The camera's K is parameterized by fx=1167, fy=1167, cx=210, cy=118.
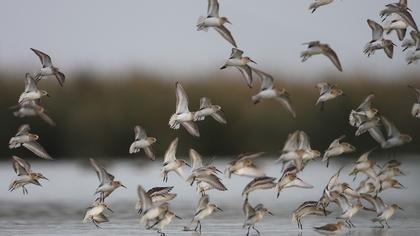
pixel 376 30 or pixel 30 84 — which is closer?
pixel 30 84

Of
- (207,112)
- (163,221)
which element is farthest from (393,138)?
(163,221)

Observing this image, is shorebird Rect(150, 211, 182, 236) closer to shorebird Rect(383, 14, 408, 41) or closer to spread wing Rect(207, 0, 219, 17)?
spread wing Rect(207, 0, 219, 17)

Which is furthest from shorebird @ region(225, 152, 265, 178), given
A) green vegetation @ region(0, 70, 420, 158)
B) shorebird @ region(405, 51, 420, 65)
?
green vegetation @ region(0, 70, 420, 158)

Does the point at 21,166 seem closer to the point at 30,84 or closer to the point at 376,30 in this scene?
the point at 30,84

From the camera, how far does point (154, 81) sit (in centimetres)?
3475

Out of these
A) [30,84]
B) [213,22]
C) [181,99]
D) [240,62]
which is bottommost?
[181,99]

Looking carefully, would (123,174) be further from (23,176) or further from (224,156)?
(23,176)

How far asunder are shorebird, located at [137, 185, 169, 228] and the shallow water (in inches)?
26.5

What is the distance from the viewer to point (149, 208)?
41.9 feet

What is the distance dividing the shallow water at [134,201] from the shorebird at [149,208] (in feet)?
2.21

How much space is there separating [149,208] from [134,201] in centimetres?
659

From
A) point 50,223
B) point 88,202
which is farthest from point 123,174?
point 50,223

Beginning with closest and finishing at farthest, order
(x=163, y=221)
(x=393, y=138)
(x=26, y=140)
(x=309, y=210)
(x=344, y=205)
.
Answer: (x=163, y=221) → (x=309, y=210) → (x=344, y=205) → (x=26, y=140) → (x=393, y=138)

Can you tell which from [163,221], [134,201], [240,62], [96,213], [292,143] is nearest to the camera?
[163,221]
